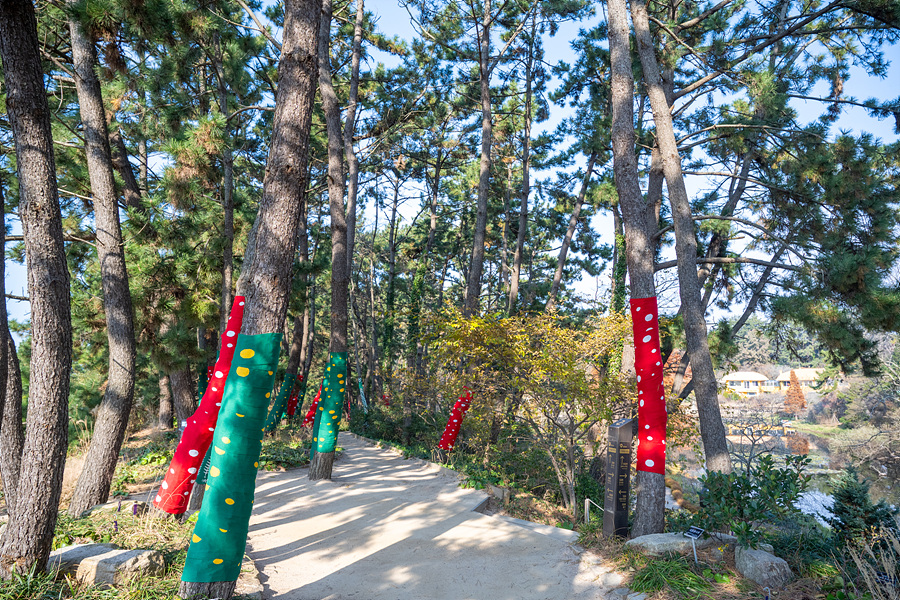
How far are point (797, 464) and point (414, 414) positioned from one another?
12.0 m

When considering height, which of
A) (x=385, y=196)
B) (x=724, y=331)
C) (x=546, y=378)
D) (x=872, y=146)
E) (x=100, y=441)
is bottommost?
(x=100, y=441)

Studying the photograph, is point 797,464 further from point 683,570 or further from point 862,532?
point 683,570

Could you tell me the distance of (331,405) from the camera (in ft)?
27.3

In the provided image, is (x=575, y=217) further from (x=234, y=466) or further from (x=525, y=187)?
(x=234, y=466)

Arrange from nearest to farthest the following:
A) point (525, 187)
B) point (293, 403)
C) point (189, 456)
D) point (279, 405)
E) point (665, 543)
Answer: point (665, 543)
point (189, 456)
point (279, 405)
point (525, 187)
point (293, 403)

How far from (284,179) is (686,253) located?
5.80 metres

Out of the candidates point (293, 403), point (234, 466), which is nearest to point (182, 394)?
point (234, 466)

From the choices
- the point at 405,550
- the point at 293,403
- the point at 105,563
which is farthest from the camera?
the point at 293,403

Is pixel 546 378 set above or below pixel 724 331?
below

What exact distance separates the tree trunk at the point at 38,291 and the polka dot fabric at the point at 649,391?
18.0ft

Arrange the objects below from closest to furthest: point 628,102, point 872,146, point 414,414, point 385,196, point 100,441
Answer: point 100,441 → point 628,102 → point 872,146 → point 414,414 → point 385,196

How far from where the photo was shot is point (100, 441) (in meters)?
5.34

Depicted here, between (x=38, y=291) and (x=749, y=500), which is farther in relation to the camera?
(x=749, y=500)

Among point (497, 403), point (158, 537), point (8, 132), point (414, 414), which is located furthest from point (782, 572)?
point (414, 414)
